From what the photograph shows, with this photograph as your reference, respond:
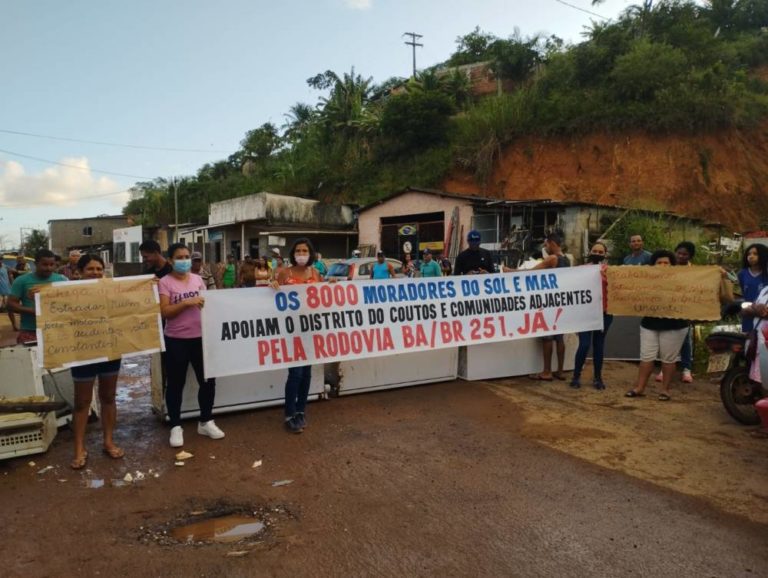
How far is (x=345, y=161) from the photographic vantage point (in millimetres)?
40375

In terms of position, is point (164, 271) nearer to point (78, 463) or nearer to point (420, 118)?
point (78, 463)

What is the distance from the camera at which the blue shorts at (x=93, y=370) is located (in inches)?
183

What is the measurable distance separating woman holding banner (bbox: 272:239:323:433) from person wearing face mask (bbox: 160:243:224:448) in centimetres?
69

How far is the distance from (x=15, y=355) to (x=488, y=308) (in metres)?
5.17

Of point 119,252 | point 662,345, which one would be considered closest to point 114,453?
point 662,345

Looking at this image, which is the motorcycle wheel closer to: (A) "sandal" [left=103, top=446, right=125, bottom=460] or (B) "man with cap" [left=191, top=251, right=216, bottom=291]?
(A) "sandal" [left=103, top=446, right=125, bottom=460]

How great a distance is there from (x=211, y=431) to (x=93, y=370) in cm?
118

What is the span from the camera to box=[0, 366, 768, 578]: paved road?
3148 millimetres

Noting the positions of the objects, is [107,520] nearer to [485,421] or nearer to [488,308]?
[485,421]

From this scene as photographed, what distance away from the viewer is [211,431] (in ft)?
17.1

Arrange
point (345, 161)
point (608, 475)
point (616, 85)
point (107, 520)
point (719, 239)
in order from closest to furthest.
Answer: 1. point (107, 520)
2. point (608, 475)
3. point (719, 239)
4. point (616, 85)
5. point (345, 161)

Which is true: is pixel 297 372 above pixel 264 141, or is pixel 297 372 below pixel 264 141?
below

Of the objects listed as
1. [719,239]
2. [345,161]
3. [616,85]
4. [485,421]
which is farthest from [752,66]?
[485,421]

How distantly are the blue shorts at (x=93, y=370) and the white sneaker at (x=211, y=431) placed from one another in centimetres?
96
